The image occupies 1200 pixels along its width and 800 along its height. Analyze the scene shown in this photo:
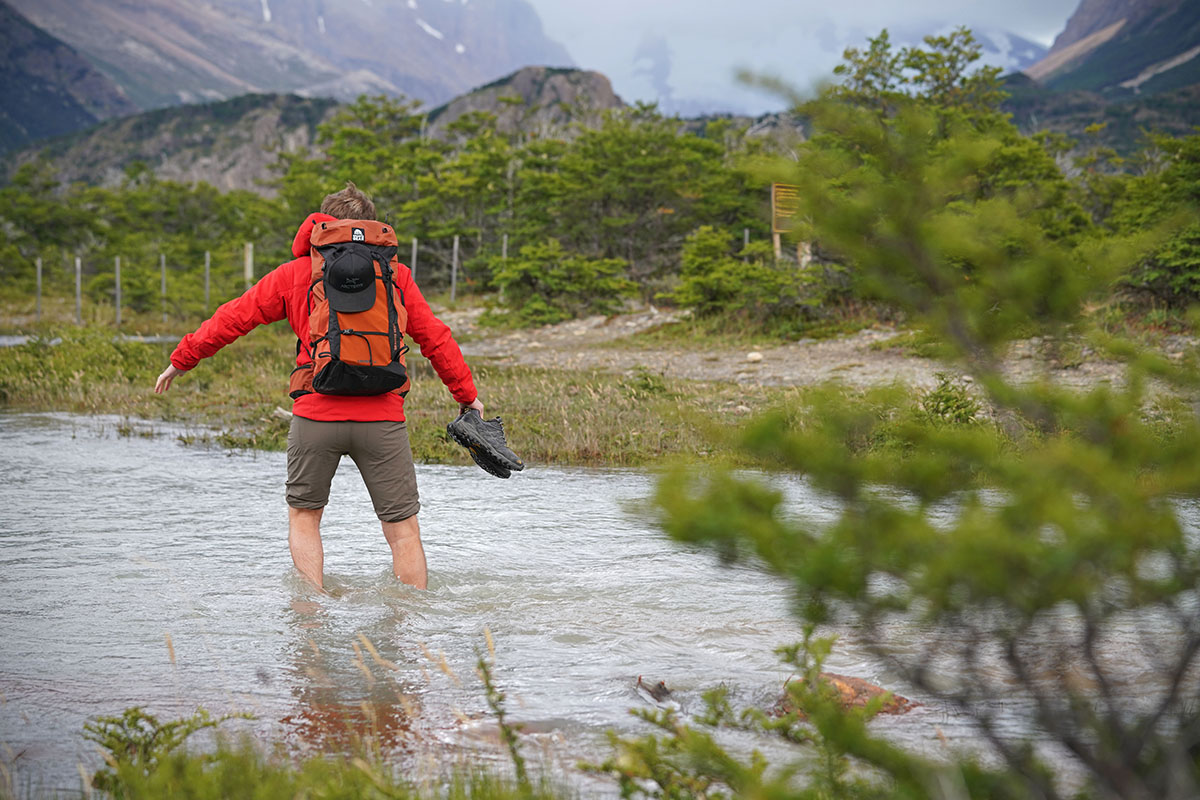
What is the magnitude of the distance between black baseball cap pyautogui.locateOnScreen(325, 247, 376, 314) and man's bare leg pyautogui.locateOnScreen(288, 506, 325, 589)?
1.15 metres

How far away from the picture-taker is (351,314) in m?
4.40

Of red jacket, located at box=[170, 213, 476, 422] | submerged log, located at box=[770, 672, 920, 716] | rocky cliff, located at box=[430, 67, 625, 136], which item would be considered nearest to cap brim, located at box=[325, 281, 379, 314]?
red jacket, located at box=[170, 213, 476, 422]

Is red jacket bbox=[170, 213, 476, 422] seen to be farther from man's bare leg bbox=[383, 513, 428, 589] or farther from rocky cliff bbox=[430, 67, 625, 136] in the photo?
rocky cliff bbox=[430, 67, 625, 136]

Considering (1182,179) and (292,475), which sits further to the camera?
(1182,179)

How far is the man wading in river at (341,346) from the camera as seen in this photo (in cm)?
442

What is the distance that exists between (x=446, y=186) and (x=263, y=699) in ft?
95.8

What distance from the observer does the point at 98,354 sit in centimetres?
1655

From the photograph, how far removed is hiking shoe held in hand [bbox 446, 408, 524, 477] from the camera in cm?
514

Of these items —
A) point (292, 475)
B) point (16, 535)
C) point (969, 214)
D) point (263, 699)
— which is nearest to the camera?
point (969, 214)

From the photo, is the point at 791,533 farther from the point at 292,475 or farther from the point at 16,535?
the point at 16,535

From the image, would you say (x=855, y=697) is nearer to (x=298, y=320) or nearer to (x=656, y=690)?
(x=656, y=690)

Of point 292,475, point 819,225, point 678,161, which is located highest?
point 678,161

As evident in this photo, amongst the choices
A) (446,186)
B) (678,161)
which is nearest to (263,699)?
(678,161)

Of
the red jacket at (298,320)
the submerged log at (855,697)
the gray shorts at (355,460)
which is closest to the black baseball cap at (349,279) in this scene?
the red jacket at (298,320)
